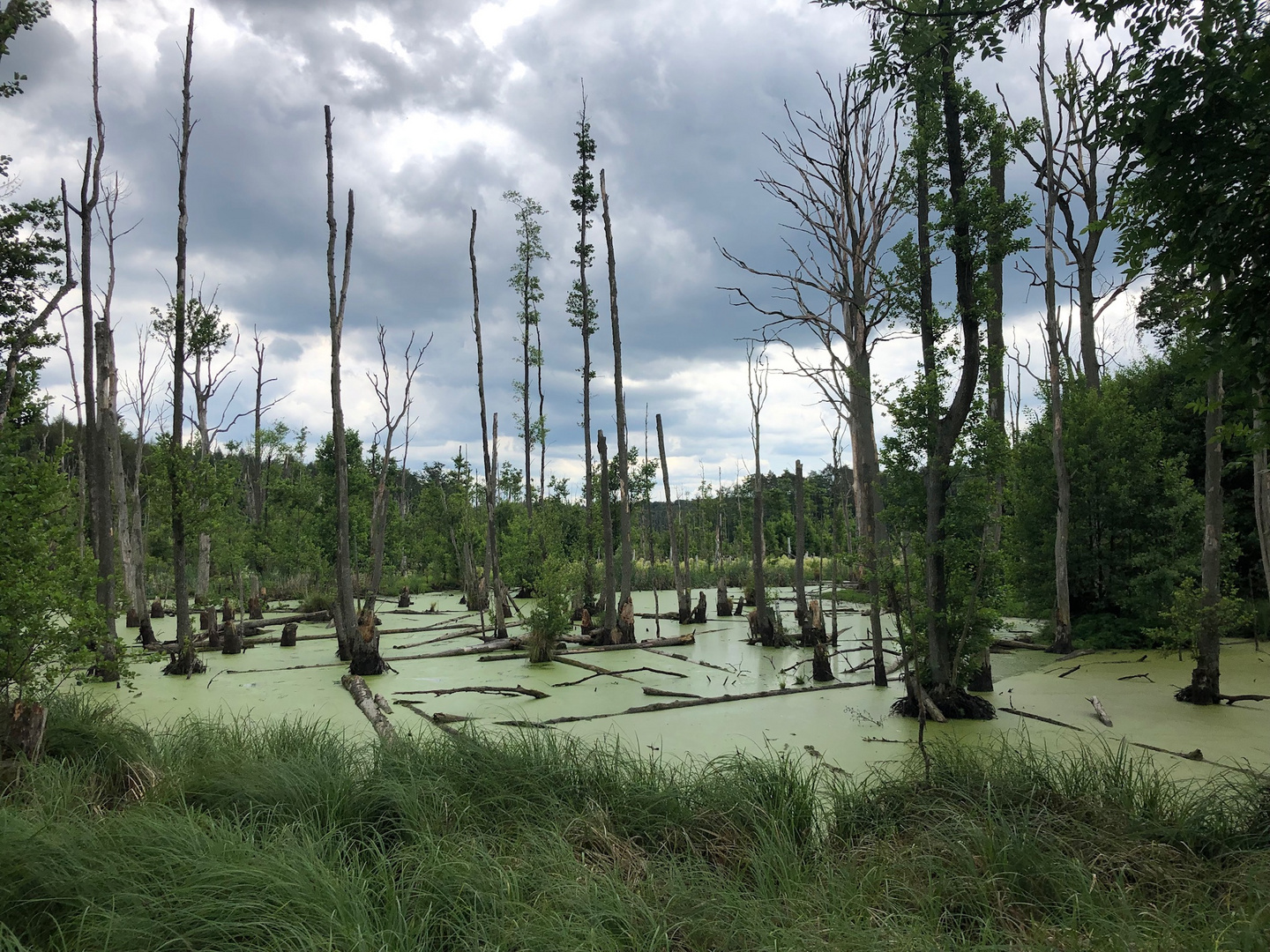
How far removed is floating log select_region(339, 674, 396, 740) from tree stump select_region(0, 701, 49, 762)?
2340 millimetres

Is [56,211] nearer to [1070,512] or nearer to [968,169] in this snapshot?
[968,169]

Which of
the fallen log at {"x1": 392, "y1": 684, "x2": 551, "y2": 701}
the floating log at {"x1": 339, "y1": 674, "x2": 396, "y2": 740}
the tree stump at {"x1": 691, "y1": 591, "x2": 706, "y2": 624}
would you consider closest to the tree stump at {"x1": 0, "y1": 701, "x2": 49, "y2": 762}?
the floating log at {"x1": 339, "y1": 674, "x2": 396, "y2": 740}

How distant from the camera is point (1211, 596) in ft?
24.9

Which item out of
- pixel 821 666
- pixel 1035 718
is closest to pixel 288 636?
pixel 821 666

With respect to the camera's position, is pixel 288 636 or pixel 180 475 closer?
pixel 180 475

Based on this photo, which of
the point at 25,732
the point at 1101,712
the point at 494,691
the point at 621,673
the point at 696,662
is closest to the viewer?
the point at 25,732

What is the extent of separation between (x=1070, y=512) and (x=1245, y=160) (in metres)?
10.9

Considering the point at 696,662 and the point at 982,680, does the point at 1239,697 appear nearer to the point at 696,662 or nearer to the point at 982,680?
the point at 982,680

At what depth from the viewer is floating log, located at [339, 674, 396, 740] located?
6776 mm

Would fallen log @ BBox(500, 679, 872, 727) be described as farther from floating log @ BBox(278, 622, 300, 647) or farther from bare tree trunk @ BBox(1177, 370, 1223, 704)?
floating log @ BBox(278, 622, 300, 647)

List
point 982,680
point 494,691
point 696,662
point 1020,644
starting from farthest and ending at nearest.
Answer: point 1020,644 < point 696,662 < point 494,691 < point 982,680

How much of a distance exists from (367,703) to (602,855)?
18.4ft

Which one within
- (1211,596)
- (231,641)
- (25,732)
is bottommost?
(231,641)

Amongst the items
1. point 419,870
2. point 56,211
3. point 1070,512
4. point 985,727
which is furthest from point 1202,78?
point 56,211
